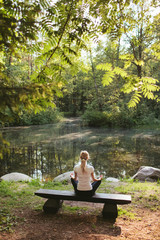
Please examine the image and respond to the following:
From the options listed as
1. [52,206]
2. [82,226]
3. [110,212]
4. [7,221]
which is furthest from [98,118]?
[7,221]

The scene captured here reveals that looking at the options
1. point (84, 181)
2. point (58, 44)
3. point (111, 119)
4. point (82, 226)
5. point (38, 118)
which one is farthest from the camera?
point (38, 118)

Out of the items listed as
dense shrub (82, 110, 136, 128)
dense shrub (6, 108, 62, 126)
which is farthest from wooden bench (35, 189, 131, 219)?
dense shrub (6, 108, 62, 126)

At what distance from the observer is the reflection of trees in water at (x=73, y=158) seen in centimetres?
956

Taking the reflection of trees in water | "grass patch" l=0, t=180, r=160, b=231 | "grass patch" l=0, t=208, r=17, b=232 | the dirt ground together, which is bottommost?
the reflection of trees in water

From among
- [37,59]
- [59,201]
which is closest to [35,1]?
[37,59]

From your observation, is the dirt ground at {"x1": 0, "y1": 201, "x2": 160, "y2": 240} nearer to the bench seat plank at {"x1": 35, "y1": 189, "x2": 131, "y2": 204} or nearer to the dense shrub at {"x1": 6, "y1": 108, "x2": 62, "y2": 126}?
the bench seat plank at {"x1": 35, "y1": 189, "x2": 131, "y2": 204}

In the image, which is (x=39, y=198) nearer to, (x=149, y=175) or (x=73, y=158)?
(x=149, y=175)

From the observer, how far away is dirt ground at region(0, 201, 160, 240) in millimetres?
3379

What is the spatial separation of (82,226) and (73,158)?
7.84 metres

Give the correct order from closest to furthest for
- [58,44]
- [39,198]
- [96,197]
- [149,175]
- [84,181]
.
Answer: [58,44] < [96,197] < [84,181] < [39,198] < [149,175]

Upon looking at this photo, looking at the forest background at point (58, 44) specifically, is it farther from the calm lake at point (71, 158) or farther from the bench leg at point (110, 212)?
the calm lake at point (71, 158)

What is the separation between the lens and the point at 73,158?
1160cm

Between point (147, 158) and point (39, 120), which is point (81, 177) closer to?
point (147, 158)

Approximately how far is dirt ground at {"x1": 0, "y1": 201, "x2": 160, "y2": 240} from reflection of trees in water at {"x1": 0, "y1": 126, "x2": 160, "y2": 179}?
459 cm
